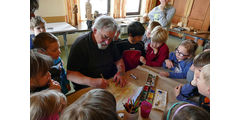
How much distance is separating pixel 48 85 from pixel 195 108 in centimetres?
96

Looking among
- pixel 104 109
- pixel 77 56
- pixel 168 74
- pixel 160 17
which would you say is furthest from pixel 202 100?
pixel 160 17

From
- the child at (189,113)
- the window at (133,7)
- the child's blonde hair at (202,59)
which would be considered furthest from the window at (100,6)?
the child at (189,113)

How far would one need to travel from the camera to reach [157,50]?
1.94 metres

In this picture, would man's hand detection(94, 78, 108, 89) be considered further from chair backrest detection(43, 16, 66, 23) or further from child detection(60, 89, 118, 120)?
chair backrest detection(43, 16, 66, 23)

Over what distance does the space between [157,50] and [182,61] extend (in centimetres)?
38

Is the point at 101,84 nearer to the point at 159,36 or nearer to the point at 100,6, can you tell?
the point at 159,36

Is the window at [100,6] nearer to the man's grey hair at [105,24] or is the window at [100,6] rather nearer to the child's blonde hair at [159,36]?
the child's blonde hair at [159,36]

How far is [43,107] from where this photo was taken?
549 mm

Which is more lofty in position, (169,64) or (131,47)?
(131,47)

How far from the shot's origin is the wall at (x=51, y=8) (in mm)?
3445

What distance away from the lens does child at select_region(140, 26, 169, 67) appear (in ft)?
6.01

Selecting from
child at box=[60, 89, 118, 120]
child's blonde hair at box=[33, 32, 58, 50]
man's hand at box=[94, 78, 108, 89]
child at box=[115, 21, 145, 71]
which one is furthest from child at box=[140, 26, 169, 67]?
child at box=[60, 89, 118, 120]

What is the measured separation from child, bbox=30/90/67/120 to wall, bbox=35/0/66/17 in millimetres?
3602

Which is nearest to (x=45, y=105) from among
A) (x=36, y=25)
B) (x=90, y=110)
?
(x=90, y=110)
